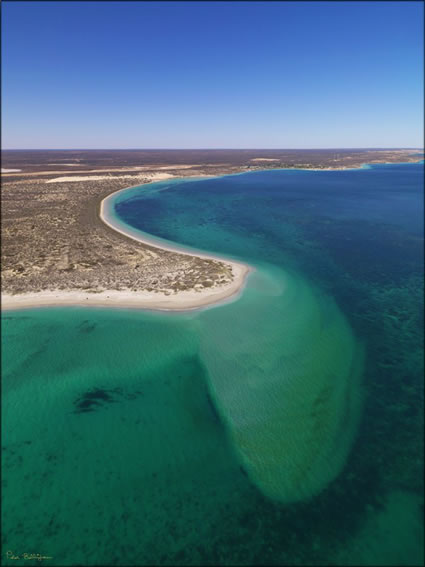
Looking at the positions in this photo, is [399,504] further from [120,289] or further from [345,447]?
[120,289]

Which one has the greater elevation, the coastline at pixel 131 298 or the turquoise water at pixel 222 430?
the coastline at pixel 131 298

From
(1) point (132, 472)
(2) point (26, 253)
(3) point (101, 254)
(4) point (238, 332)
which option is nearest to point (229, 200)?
(3) point (101, 254)

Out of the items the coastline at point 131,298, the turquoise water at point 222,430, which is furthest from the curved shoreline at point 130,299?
the turquoise water at point 222,430
